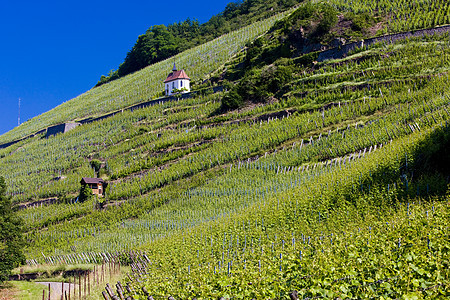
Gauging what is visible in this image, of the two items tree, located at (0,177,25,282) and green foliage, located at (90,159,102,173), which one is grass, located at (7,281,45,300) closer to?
tree, located at (0,177,25,282)

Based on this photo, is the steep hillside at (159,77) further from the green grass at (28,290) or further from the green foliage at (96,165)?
the green grass at (28,290)

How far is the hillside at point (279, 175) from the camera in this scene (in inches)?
332

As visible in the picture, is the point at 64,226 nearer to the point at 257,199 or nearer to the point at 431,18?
the point at 257,199

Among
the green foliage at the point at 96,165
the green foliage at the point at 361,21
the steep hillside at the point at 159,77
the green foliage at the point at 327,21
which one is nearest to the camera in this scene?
the green foliage at the point at 96,165

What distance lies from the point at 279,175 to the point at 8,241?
16.1m

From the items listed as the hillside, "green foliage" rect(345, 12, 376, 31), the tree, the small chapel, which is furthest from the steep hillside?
the tree

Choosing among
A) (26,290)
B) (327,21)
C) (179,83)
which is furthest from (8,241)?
(179,83)

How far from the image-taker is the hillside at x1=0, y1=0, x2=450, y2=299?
Result: 8438mm

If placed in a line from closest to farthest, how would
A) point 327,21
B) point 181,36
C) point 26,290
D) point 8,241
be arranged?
point 26,290 → point 8,241 → point 327,21 → point 181,36

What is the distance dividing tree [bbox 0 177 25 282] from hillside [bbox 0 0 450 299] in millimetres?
3530

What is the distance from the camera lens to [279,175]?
88.3 ft

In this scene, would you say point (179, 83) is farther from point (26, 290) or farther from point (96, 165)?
point (26, 290)

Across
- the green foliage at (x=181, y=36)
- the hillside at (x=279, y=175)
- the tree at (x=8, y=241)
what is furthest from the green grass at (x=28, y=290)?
the green foliage at (x=181, y=36)

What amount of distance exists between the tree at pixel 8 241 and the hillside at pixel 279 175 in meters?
3.53
